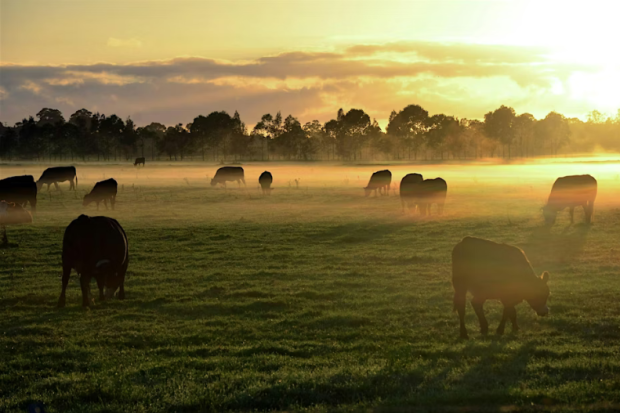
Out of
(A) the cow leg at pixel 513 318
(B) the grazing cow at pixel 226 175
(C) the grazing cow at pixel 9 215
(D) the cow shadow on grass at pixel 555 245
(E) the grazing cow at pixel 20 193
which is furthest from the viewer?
(B) the grazing cow at pixel 226 175

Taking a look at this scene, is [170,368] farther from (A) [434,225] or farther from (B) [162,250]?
(A) [434,225]

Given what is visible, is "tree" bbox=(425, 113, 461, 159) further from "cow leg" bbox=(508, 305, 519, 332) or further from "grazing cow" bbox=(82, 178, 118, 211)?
"cow leg" bbox=(508, 305, 519, 332)

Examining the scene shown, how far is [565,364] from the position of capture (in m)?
8.97

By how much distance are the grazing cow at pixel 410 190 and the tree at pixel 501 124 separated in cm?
13174

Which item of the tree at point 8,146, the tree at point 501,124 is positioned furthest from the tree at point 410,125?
the tree at point 8,146

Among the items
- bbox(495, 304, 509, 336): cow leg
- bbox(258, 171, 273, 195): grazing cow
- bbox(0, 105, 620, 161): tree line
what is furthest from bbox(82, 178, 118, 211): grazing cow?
bbox(0, 105, 620, 161): tree line

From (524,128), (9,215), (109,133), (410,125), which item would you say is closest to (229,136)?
(109,133)

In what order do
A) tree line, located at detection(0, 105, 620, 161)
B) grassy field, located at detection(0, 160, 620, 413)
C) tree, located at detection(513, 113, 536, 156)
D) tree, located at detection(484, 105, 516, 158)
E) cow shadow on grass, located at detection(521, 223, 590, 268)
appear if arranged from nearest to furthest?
grassy field, located at detection(0, 160, 620, 413), cow shadow on grass, located at detection(521, 223, 590, 268), tree line, located at detection(0, 105, 620, 161), tree, located at detection(484, 105, 516, 158), tree, located at detection(513, 113, 536, 156)

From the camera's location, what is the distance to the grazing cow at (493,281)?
10484 mm

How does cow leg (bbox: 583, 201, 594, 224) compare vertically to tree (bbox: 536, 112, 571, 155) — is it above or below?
below

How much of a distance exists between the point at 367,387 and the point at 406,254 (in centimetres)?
1141

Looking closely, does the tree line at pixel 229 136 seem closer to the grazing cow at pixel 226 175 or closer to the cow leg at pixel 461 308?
the grazing cow at pixel 226 175

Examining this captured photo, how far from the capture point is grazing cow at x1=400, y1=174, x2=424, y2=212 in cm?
3114

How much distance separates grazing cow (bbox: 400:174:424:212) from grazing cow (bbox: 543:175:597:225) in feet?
23.4
